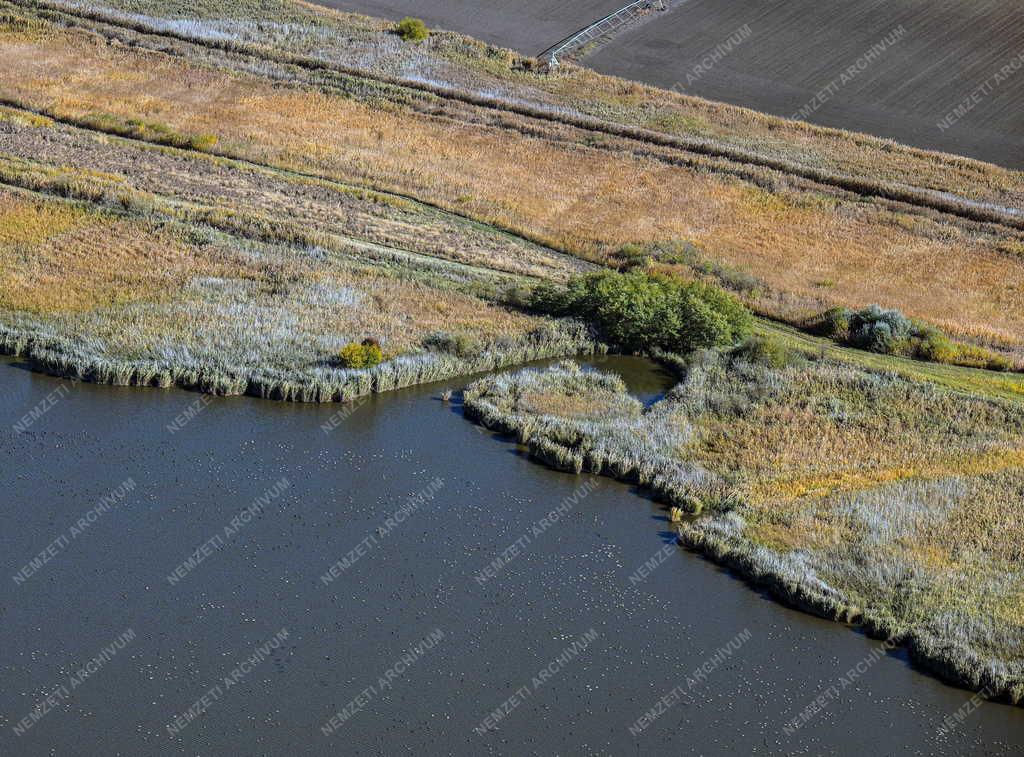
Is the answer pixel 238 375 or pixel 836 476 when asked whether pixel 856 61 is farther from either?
pixel 238 375

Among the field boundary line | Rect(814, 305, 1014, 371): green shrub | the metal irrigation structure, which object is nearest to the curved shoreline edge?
Rect(814, 305, 1014, 371): green shrub

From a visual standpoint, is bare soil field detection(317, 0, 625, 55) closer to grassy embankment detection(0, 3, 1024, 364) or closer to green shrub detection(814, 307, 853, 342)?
grassy embankment detection(0, 3, 1024, 364)

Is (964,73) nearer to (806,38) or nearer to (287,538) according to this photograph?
(806,38)

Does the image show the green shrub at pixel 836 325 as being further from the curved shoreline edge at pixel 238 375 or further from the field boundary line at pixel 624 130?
the field boundary line at pixel 624 130

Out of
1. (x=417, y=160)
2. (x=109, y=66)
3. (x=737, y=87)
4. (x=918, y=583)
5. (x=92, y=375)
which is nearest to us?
(x=918, y=583)

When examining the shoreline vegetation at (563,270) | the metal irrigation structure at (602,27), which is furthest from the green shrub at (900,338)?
the metal irrigation structure at (602,27)

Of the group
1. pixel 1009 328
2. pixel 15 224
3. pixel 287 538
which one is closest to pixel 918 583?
pixel 287 538

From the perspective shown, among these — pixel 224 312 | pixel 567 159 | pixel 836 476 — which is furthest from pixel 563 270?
pixel 836 476

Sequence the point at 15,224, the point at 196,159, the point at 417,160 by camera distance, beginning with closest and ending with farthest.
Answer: the point at 15,224 < the point at 196,159 < the point at 417,160
